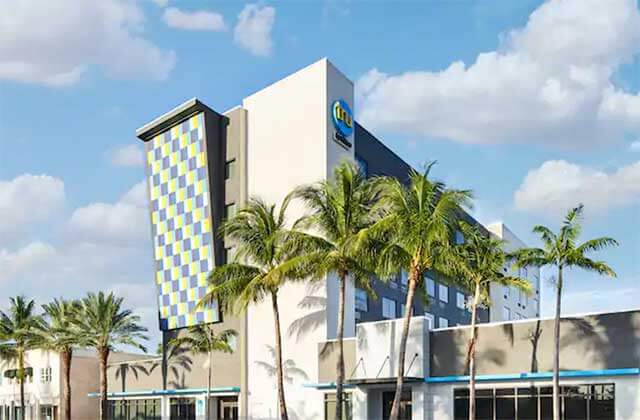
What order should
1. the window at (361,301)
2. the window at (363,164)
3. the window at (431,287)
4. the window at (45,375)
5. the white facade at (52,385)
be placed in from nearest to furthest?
the window at (361,301), the window at (363,164), the window at (431,287), the white facade at (52,385), the window at (45,375)

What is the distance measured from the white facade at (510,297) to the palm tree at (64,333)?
36055 millimetres

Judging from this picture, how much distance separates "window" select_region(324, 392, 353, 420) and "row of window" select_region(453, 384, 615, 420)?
6.68 m

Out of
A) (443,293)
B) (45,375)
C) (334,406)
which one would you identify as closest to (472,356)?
(334,406)

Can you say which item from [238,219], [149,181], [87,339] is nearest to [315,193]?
[238,219]

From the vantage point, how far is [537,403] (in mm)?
35625

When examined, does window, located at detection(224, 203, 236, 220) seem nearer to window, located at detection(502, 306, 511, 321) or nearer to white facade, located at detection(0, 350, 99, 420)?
white facade, located at detection(0, 350, 99, 420)

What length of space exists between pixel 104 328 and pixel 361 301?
19978 mm

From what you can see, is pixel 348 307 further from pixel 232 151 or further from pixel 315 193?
pixel 232 151

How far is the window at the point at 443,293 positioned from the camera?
65.0m

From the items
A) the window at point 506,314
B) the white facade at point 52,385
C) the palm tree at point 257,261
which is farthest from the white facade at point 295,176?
the window at point 506,314

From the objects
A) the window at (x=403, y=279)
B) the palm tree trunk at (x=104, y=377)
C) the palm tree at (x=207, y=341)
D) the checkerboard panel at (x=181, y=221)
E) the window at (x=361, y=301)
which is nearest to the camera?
the window at (x=361, y=301)

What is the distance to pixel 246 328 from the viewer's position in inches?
1893

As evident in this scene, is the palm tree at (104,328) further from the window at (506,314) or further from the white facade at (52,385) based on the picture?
the window at (506,314)

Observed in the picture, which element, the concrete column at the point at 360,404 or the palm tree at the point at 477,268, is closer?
the palm tree at the point at 477,268
